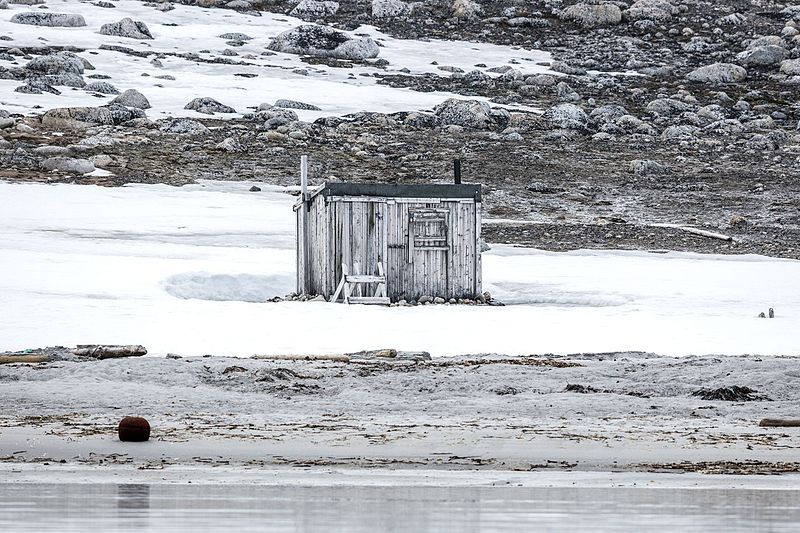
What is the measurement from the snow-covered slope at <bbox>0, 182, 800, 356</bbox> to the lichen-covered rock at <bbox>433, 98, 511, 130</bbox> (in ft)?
38.9

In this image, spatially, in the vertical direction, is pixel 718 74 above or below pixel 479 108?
above

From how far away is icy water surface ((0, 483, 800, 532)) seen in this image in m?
4.64

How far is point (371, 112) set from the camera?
48406 millimetres

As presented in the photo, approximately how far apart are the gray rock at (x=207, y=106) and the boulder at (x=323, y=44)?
1249 centimetres

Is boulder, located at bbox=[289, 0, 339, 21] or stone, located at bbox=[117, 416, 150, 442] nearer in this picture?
stone, located at bbox=[117, 416, 150, 442]

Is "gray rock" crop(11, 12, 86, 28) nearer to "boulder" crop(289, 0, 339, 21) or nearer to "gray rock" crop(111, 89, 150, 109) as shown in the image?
"boulder" crop(289, 0, 339, 21)

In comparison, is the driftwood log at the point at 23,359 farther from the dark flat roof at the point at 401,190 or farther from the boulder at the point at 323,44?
the boulder at the point at 323,44

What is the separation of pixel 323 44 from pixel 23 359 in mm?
50164

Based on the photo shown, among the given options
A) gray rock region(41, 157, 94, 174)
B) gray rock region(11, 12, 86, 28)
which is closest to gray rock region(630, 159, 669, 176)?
gray rock region(41, 157, 94, 174)

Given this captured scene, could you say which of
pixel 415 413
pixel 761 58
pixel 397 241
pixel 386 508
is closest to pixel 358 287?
pixel 397 241

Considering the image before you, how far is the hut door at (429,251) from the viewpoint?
21.3 m

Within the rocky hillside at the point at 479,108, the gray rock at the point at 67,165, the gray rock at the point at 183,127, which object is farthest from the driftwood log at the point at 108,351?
the gray rock at the point at 183,127

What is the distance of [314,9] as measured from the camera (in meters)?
66.8

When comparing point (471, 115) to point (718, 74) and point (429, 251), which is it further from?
point (429, 251)
